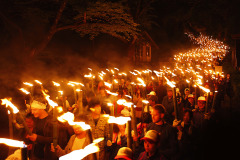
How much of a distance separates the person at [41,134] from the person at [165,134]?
6.33ft

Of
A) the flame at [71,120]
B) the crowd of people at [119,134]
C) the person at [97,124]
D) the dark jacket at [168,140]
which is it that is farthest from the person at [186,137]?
the flame at [71,120]

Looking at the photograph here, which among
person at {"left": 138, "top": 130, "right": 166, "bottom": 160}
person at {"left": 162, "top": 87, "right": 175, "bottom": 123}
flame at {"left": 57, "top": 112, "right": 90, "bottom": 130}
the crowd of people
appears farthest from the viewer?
person at {"left": 162, "top": 87, "right": 175, "bottom": 123}

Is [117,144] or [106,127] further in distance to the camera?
[106,127]

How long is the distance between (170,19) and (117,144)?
132 feet

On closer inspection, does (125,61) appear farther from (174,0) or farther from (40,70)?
(174,0)

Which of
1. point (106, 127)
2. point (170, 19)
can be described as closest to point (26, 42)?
point (106, 127)

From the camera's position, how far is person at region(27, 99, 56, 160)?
173 inches

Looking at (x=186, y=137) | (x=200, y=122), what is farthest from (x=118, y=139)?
(x=200, y=122)

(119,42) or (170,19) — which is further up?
(170,19)

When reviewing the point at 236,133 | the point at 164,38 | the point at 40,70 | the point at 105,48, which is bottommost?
the point at 236,133

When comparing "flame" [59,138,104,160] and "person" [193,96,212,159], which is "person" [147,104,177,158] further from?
"flame" [59,138,104,160]

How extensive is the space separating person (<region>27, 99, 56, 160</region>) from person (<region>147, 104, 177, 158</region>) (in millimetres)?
1931

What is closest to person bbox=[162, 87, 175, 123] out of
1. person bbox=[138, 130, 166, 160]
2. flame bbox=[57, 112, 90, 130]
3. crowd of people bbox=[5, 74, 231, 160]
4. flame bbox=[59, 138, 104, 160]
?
crowd of people bbox=[5, 74, 231, 160]

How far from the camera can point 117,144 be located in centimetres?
464
